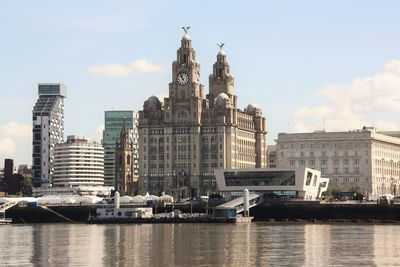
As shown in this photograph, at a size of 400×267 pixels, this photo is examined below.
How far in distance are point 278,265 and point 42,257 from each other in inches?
1116

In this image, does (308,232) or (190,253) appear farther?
(308,232)

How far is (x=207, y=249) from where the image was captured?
124938 millimetres

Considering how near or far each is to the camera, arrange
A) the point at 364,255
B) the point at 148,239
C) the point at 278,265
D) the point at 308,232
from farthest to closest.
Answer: the point at 308,232 → the point at 148,239 → the point at 364,255 → the point at 278,265

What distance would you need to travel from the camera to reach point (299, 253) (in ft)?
387

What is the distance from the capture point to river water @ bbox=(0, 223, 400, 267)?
4218 inches

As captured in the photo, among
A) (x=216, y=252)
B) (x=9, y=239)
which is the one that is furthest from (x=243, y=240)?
(x=9, y=239)

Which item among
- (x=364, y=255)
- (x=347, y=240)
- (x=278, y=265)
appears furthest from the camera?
(x=347, y=240)

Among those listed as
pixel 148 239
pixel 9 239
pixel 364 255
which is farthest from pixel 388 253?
pixel 9 239

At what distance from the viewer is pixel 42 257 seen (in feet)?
380

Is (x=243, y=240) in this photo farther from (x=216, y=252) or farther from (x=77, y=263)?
(x=77, y=263)

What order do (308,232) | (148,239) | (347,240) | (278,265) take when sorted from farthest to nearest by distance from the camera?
(308,232), (148,239), (347,240), (278,265)

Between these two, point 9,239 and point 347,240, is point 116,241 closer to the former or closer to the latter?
point 9,239

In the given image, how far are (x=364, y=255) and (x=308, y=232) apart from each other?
5475cm

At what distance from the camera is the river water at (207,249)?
4218 inches
